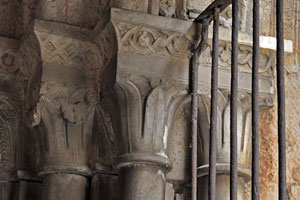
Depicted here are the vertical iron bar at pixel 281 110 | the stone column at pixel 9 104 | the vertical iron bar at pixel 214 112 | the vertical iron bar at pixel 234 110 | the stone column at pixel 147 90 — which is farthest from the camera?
the stone column at pixel 9 104

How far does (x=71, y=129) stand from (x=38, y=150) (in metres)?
0.22

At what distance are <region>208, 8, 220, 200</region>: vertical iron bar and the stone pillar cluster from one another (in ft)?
0.33

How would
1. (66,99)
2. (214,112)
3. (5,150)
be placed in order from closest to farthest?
(214,112) < (66,99) < (5,150)

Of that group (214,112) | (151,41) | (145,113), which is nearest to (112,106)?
(145,113)

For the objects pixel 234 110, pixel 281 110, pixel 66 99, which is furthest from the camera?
pixel 66 99


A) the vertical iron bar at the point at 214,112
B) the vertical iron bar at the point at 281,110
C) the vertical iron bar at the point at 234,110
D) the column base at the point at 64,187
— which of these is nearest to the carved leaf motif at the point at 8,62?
the column base at the point at 64,187

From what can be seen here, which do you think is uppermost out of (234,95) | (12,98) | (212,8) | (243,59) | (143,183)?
(212,8)

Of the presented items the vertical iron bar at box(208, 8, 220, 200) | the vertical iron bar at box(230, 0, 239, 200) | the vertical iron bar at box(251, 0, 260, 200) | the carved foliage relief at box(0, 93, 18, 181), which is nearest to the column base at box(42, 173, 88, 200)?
the carved foliage relief at box(0, 93, 18, 181)

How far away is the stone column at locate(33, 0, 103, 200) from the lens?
3.27 m

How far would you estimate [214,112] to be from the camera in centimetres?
306

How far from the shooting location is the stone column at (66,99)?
3273 mm

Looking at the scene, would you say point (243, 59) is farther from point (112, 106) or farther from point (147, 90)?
point (112, 106)

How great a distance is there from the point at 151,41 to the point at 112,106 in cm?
28

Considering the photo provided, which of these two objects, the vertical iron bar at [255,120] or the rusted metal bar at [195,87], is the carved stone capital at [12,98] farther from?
the vertical iron bar at [255,120]
